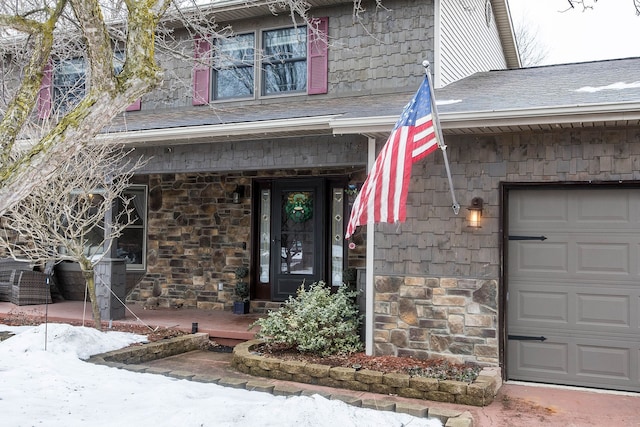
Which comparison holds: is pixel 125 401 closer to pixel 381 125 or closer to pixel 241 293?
pixel 381 125

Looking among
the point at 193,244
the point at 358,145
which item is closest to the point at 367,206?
the point at 358,145

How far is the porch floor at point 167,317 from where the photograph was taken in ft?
25.6

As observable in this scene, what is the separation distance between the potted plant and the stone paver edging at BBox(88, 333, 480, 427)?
167 cm

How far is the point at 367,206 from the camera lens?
17.7ft

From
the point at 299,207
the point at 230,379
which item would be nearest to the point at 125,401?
the point at 230,379

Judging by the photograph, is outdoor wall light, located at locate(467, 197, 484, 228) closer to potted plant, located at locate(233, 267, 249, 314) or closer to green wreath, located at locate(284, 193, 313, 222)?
green wreath, located at locate(284, 193, 313, 222)

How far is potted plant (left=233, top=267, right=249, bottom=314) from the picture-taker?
9344 millimetres

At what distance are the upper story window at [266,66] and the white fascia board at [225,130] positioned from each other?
1.02 m

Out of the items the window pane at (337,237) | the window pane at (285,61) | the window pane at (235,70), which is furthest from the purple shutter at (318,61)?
the window pane at (337,237)

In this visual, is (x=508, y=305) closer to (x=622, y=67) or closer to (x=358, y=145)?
(x=358, y=145)

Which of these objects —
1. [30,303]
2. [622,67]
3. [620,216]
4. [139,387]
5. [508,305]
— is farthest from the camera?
[30,303]

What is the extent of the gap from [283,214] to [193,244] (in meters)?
1.75

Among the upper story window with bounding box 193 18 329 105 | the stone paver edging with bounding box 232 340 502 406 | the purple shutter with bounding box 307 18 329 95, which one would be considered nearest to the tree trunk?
the stone paver edging with bounding box 232 340 502 406

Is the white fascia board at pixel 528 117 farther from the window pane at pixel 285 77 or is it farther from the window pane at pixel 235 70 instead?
the window pane at pixel 235 70
